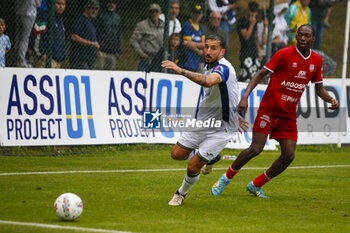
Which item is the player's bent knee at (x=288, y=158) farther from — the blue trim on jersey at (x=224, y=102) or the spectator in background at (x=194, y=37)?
the spectator in background at (x=194, y=37)

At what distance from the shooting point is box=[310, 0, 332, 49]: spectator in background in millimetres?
18750

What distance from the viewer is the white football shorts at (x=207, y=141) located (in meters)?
8.15

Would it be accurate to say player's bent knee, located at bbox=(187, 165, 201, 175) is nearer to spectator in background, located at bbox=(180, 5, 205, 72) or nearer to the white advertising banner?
the white advertising banner

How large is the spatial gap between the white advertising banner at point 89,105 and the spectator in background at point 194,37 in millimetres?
758

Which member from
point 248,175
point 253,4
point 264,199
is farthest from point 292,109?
point 253,4

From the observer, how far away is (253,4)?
16938 mm

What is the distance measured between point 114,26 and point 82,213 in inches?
316

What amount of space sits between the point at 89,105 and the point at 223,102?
19.2ft

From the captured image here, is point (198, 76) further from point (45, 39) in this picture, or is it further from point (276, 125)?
point (45, 39)

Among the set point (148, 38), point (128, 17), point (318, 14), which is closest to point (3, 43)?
point (128, 17)

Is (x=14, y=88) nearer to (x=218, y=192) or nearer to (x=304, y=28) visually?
(x=218, y=192)

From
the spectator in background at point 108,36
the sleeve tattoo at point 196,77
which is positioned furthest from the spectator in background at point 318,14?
the sleeve tattoo at point 196,77

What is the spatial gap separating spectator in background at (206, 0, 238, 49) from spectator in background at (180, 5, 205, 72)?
0.59 m

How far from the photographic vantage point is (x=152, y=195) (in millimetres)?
8898
